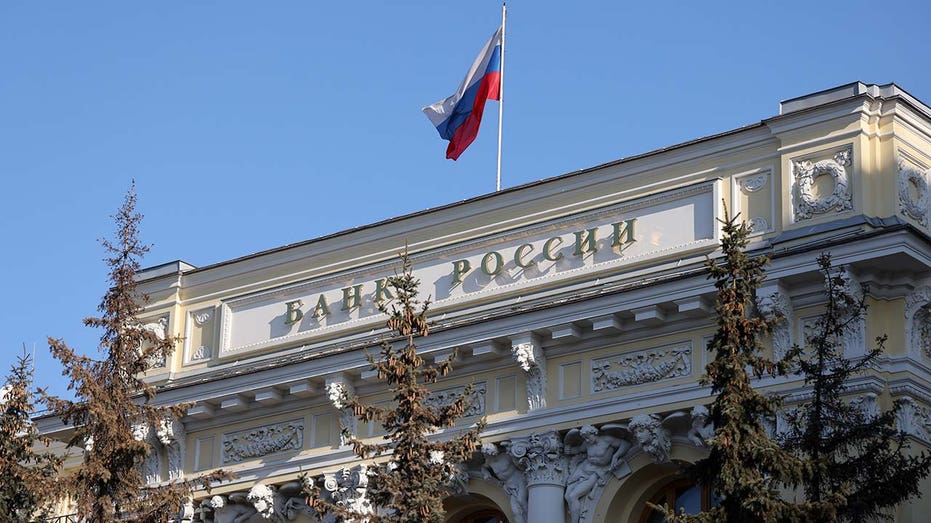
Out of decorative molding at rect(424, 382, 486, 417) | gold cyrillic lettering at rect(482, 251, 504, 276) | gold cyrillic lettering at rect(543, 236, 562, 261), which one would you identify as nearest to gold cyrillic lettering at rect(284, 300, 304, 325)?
decorative molding at rect(424, 382, 486, 417)

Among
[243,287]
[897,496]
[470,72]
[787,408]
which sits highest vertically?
[470,72]

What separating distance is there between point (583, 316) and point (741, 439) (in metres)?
6.82

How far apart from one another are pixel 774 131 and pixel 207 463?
1112cm

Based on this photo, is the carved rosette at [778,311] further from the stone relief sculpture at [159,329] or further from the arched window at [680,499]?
the stone relief sculpture at [159,329]

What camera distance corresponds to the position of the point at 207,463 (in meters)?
31.8

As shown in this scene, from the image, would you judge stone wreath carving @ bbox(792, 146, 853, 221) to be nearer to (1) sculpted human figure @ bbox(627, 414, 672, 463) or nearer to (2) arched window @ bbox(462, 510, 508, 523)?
(1) sculpted human figure @ bbox(627, 414, 672, 463)

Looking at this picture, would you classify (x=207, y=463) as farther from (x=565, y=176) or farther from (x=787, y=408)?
(x=787, y=408)

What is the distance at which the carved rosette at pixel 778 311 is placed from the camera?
25.9m

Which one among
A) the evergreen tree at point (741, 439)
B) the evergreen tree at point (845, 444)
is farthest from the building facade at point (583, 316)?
the evergreen tree at point (741, 439)

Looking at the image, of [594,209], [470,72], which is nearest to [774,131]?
[594,209]

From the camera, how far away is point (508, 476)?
28.4m

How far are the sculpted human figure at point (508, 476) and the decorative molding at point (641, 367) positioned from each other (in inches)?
70.1


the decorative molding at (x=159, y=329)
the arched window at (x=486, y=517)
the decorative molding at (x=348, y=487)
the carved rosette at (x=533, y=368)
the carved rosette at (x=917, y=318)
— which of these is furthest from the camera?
the decorative molding at (x=159, y=329)

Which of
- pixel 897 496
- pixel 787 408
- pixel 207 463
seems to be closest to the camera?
pixel 897 496
